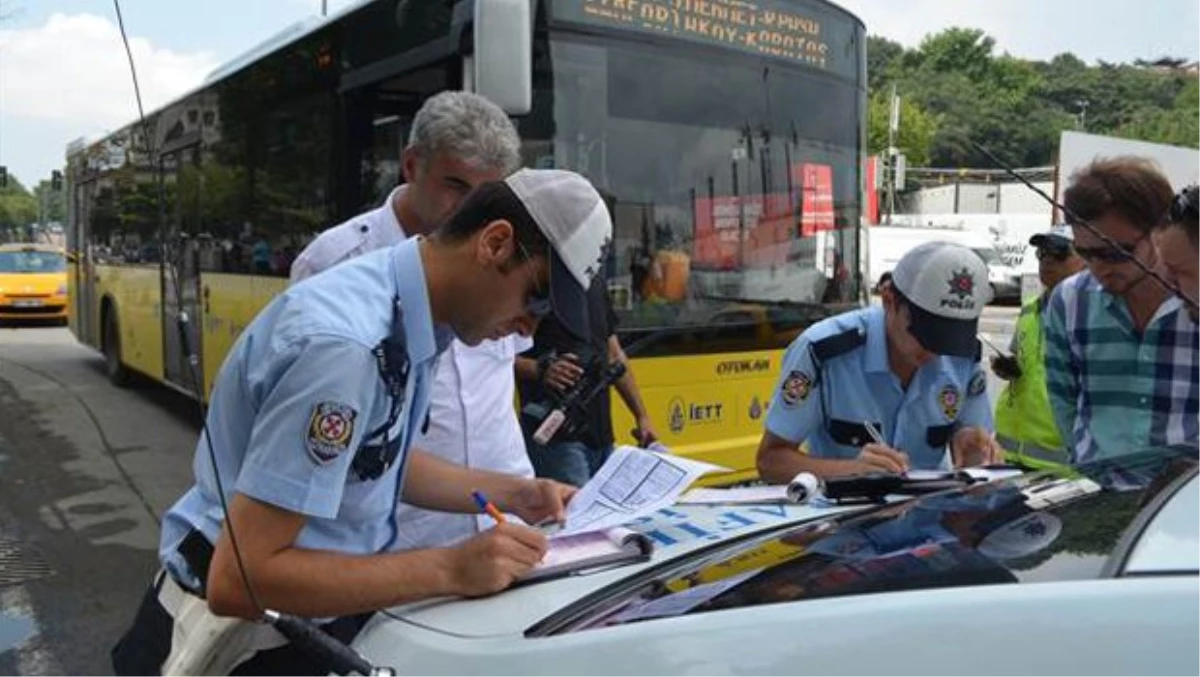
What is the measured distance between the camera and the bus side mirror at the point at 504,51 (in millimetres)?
4379

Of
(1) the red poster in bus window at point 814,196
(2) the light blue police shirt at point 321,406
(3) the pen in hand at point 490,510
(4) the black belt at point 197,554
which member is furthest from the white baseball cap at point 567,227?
(1) the red poster in bus window at point 814,196

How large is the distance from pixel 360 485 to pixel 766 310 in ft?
14.2

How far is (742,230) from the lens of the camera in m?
5.71

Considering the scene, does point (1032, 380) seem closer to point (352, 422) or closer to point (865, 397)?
point (865, 397)

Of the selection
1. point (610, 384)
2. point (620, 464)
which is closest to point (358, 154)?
point (610, 384)

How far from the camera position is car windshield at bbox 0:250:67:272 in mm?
22052

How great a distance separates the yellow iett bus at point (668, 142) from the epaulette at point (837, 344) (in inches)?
73.6

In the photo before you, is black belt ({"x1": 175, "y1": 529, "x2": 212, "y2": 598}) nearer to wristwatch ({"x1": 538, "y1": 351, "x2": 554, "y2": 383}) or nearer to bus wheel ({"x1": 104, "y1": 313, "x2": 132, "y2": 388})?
wristwatch ({"x1": 538, "y1": 351, "x2": 554, "y2": 383})

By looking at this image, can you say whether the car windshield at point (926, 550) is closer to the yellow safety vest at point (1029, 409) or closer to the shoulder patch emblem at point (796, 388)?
the shoulder patch emblem at point (796, 388)

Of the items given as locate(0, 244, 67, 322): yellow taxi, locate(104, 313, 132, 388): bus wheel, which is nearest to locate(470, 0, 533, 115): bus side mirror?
locate(104, 313, 132, 388): bus wheel

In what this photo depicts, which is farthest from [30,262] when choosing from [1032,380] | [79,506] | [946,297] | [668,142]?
[946,297]

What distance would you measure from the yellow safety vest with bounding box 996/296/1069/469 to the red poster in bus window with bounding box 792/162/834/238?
1561 mm

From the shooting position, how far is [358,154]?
5980mm

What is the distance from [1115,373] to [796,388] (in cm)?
94
